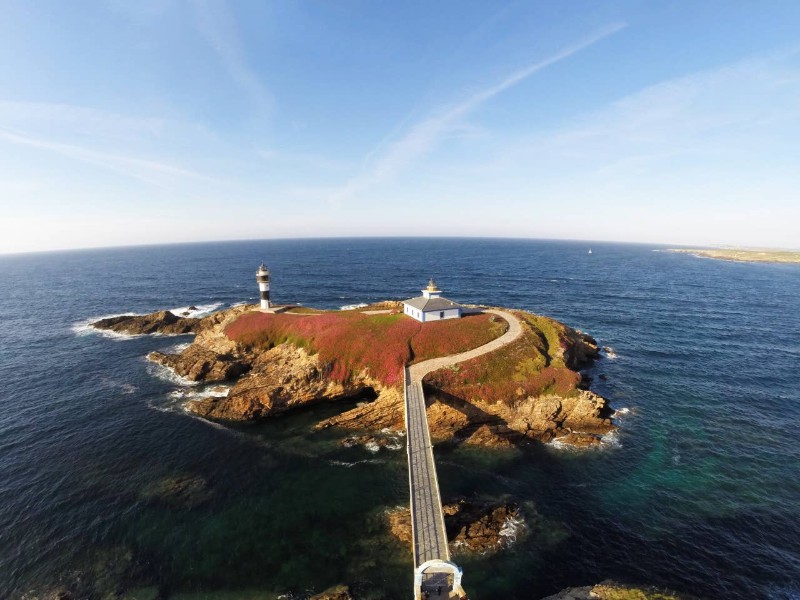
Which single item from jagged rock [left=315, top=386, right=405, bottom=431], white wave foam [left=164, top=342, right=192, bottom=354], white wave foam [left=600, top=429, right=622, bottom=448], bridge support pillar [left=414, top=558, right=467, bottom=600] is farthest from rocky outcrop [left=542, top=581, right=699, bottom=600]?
white wave foam [left=164, top=342, right=192, bottom=354]

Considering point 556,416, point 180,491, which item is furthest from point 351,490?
point 556,416

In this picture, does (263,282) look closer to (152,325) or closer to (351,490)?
(152,325)

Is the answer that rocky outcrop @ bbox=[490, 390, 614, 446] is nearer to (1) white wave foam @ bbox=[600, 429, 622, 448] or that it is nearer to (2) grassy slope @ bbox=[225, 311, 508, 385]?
(1) white wave foam @ bbox=[600, 429, 622, 448]

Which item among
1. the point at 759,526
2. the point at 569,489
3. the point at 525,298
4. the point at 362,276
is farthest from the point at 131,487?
the point at 362,276

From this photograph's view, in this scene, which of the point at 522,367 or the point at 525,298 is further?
the point at 525,298

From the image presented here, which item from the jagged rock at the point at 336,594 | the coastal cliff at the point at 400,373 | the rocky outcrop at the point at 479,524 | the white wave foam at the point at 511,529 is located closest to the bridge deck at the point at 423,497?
the rocky outcrop at the point at 479,524

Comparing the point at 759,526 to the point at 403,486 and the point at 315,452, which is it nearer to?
the point at 403,486
